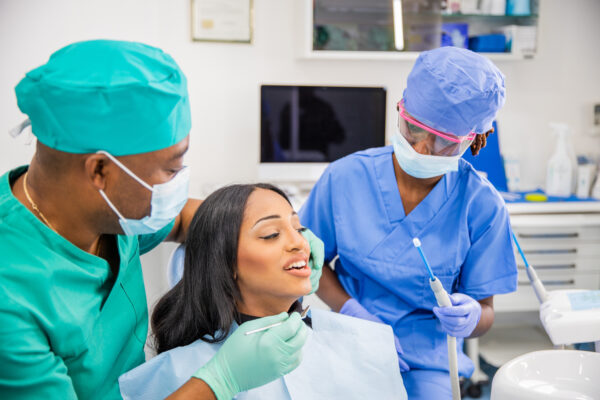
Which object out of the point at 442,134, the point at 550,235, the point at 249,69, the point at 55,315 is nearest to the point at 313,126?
the point at 249,69

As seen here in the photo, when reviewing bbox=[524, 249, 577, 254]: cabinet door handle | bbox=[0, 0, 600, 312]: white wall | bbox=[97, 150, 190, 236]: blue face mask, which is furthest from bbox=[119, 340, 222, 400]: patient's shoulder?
bbox=[524, 249, 577, 254]: cabinet door handle

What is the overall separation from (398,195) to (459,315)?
393 mm

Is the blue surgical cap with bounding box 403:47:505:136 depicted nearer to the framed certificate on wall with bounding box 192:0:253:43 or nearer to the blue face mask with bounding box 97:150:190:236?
the blue face mask with bounding box 97:150:190:236

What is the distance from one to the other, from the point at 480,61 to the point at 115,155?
918 mm

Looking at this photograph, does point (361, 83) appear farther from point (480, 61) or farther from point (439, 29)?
point (480, 61)

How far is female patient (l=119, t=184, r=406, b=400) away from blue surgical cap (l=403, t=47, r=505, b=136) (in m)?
0.43

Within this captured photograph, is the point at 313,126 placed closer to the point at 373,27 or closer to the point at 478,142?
the point at 373,27

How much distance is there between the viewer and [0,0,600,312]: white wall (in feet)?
9.36

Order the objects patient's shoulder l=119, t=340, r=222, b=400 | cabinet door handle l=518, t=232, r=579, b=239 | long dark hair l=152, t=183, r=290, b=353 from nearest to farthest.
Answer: patient's shoulder l=119, t=340, r=222, b=400 → long dark hair l=152, t=183, r=290, b=353 → cabinet door handle l=518, t=232, r=579, b=239

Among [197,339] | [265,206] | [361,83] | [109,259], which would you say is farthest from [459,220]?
[361,83]

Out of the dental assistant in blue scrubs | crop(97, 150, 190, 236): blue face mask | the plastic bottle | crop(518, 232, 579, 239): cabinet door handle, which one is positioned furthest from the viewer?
the plastic bottle

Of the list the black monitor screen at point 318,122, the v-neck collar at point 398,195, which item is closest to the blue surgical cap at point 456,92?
the v-neck collar at point 398,195

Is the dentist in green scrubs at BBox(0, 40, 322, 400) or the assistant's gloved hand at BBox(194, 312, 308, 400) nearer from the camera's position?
the dentist in green scrubs at BBox(0, 40, 322, 400)

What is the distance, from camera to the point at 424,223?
5.19 ft
